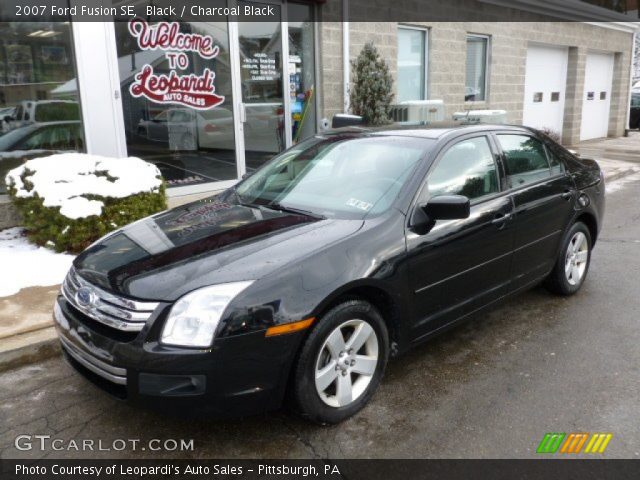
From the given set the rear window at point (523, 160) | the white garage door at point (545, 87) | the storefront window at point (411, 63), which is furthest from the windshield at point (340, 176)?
the white garage door at point (545, 87)

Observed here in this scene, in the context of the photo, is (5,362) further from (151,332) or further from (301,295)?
(301,295)

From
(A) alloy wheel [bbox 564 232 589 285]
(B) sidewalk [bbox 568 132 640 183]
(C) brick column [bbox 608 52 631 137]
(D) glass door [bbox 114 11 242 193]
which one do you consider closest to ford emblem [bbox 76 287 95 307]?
(A) alloy wheel [bbox 564 232 589 285]

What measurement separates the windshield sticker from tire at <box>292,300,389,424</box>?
1.98 feet

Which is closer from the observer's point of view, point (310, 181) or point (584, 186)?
point (310, 181)

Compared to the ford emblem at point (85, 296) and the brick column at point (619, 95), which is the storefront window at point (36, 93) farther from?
the brick column at point (619, 95)

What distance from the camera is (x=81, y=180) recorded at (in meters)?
5.33

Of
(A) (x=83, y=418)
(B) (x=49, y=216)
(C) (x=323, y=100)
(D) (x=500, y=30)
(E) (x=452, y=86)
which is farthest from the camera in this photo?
(D) (x=500, y=30)

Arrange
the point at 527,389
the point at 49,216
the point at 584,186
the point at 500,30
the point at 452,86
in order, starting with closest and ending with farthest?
1. the point at 527,389
2. the point at 584,186
3. the point at 49,216
4. the point at 452,86
5. the point at 500,30

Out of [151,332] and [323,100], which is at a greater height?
[323,100]

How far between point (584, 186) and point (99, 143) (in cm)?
549

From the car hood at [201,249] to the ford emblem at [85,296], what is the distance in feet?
0.22

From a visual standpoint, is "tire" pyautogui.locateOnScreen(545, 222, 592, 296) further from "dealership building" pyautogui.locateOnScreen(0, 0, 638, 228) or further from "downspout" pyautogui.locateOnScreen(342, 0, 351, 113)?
"downspout" pyautogui.locateOnScreen(342, 0, 351, 113)

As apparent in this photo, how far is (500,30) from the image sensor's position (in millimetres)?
12719

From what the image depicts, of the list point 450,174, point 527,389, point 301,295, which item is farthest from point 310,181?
point 527,389
